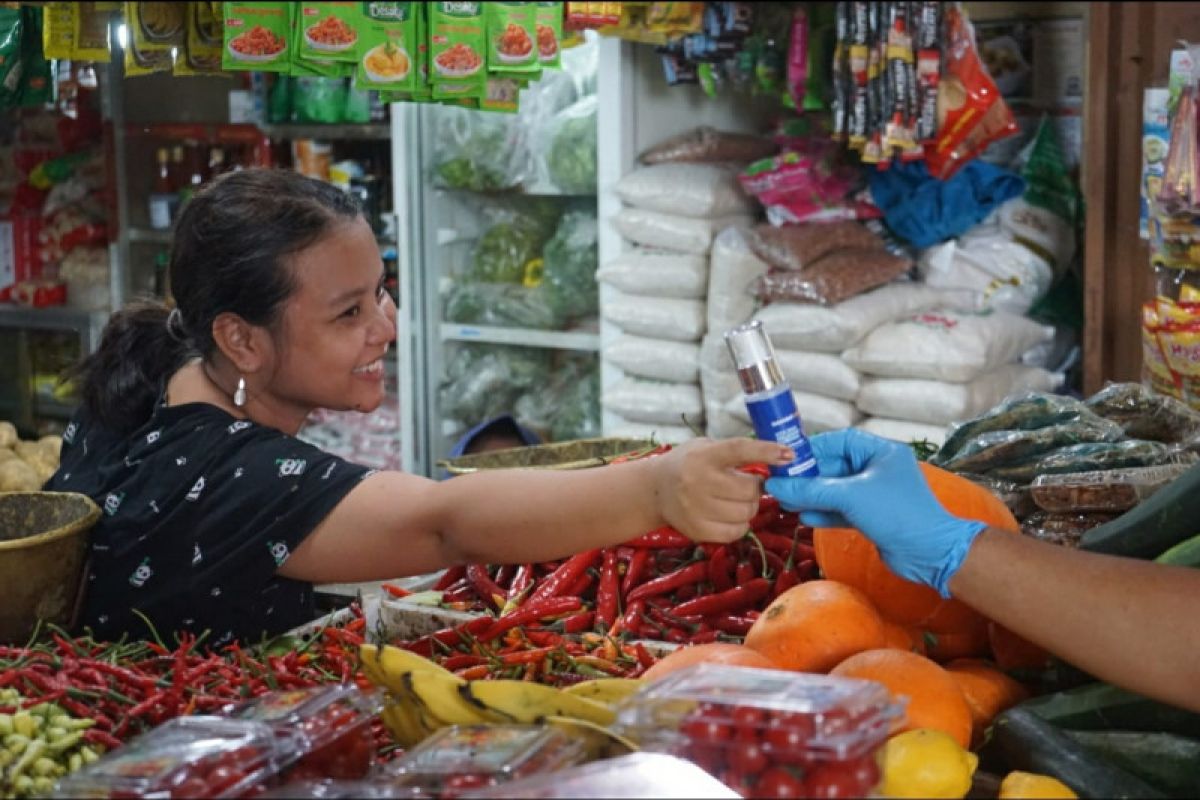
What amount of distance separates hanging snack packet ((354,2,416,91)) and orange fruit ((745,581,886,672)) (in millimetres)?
2068

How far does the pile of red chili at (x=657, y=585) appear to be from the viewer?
99.5 inches

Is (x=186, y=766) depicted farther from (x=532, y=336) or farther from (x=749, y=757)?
(x=532, y=336)

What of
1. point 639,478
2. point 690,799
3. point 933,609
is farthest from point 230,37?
point 690,799

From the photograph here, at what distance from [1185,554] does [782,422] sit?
26.5 inches

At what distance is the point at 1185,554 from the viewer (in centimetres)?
202

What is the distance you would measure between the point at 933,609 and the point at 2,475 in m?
2.94

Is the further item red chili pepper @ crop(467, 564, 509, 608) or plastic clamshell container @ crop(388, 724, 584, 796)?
red chili pepper @ crop(467, 564, 509, 608)

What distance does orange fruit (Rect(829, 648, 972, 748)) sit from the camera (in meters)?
1.77

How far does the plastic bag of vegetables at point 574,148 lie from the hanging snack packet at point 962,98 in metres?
1.28

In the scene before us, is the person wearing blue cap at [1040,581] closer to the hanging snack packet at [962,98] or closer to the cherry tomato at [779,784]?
the cherry tomato at [779,784]

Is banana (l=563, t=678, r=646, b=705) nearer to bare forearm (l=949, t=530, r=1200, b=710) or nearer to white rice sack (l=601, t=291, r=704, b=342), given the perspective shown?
bare forearm (l=949, t=530, r=1200, b=710)

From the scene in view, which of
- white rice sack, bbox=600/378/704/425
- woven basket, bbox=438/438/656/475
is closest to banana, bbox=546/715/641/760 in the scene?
woven basket, bbox=438/438/656/475

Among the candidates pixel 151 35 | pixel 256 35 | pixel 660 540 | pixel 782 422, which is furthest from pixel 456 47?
pixel 782 422

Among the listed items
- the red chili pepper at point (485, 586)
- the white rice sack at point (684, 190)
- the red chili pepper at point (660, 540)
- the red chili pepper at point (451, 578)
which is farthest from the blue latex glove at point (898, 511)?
the white rice sack at point (684, 190)
